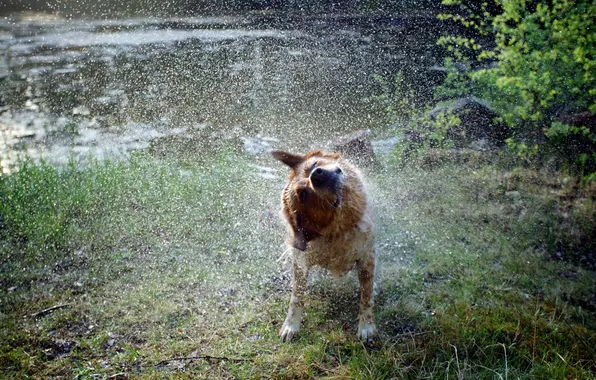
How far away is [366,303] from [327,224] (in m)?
0.71

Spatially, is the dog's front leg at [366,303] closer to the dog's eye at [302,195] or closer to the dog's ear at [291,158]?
the dog's eye at [302,195]

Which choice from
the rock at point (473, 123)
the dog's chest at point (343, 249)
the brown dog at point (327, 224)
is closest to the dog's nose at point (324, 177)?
the brown dog at point (327, 224)

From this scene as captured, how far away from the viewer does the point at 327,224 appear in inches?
130

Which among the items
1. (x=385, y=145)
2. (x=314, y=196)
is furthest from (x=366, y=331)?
Answer: (x=385, y=145)

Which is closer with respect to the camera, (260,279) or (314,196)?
(314,196)

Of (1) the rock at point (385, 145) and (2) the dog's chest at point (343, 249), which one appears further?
(1) the rock at point (385, 145)

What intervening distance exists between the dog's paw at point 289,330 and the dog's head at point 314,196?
66cm

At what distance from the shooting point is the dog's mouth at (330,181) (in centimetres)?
304

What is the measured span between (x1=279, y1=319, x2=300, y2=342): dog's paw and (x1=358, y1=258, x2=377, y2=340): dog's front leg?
0.47 meters

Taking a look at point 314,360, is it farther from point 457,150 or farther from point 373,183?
point 457,150

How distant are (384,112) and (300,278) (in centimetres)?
565

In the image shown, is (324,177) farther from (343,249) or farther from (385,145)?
(385,145)

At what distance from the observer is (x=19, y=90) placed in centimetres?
929

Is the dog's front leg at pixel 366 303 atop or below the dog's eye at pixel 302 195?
below
